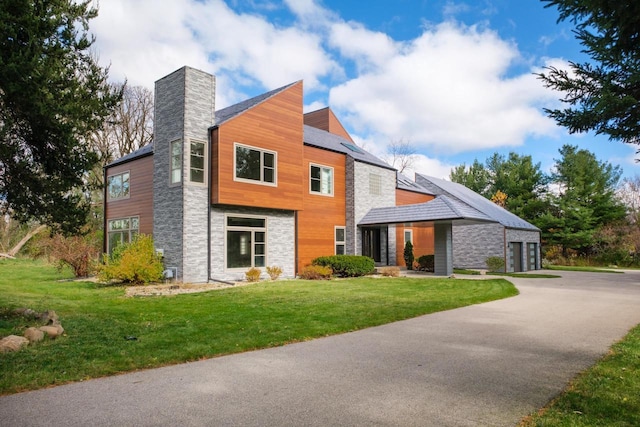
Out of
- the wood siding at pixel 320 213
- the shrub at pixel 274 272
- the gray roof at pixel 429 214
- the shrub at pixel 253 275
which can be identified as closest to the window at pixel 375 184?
the gray roof at pixel 429 214

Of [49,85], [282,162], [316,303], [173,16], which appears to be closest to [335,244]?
[282,162]

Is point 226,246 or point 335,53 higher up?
point 335,53

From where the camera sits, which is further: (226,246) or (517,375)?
(226,246)

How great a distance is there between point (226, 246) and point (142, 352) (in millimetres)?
10631

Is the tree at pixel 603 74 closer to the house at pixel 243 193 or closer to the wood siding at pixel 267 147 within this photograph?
the wood siding at pixel 267 147

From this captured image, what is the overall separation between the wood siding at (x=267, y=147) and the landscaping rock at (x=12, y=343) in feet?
32.1

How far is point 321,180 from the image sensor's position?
20.2 meters

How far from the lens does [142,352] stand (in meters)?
5.49

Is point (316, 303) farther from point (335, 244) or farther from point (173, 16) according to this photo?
point (335, 244)

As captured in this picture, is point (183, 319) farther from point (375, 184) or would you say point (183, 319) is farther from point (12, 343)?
point (375, 184)

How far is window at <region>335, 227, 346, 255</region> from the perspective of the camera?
68.5 feet

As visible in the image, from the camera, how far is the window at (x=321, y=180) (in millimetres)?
19853

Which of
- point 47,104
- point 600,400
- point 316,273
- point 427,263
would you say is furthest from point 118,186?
point 600,400

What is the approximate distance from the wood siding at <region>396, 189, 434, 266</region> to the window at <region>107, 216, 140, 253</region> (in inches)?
534
